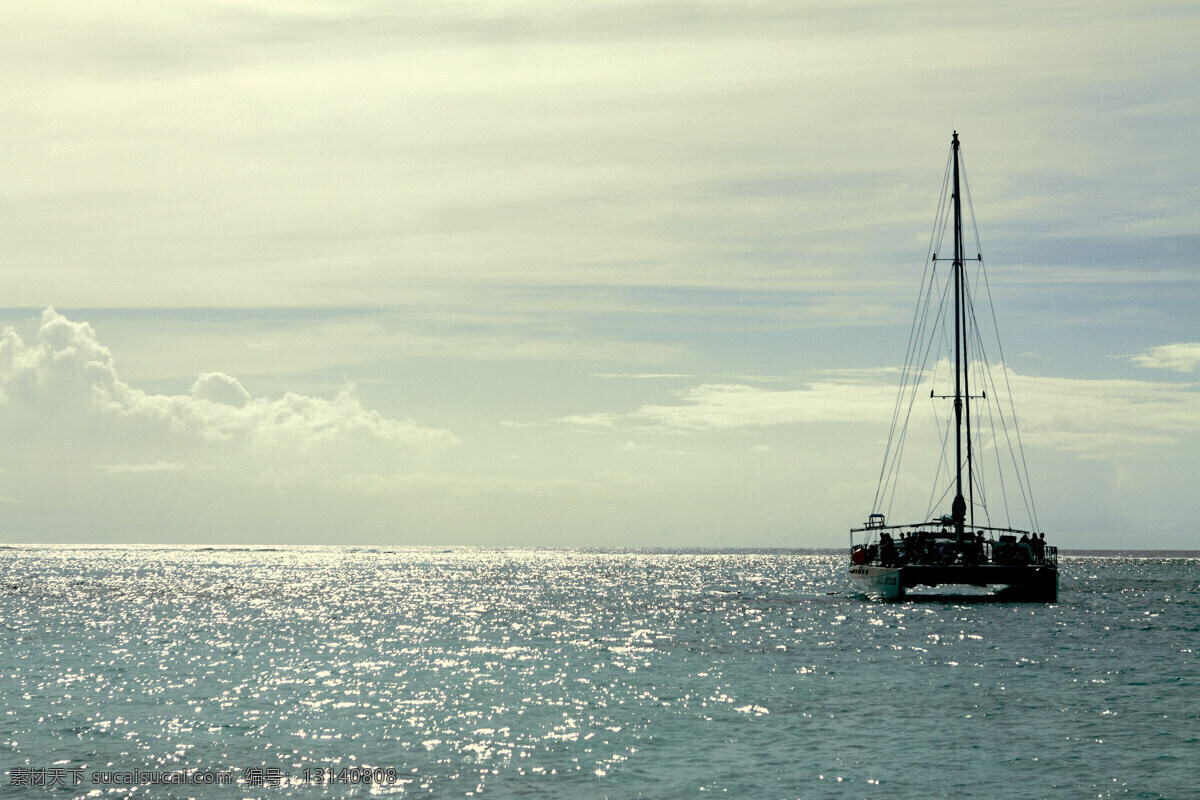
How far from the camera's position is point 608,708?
1389 inches

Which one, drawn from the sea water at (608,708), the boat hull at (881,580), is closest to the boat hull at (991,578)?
the boat hull at (881,580)

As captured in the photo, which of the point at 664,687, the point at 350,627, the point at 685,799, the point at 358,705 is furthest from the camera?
the point at 350,627

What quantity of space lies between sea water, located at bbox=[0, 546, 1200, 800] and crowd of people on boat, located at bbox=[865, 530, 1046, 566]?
18.4 feet

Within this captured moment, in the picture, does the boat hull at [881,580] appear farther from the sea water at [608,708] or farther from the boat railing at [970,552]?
the sea water at [608,708]

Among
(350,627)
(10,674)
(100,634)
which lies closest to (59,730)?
(10,674)

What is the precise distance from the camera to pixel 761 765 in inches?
1048

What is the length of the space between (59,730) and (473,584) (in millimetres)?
118905

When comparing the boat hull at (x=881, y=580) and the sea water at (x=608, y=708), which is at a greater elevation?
the boat hull at (x=881, y=580)

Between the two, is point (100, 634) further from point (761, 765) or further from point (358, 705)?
point (761, 765)

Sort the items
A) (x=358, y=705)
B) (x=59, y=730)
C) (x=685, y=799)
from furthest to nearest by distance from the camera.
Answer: (x=358, y=705) → (x=59, y=730) → (x=685, y=799)

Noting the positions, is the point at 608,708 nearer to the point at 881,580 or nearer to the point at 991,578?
the point at 991,578

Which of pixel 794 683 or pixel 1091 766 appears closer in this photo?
pixel 1091 766

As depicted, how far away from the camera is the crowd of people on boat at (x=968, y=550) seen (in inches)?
3083

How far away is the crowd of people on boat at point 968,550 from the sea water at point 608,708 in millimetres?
5595
